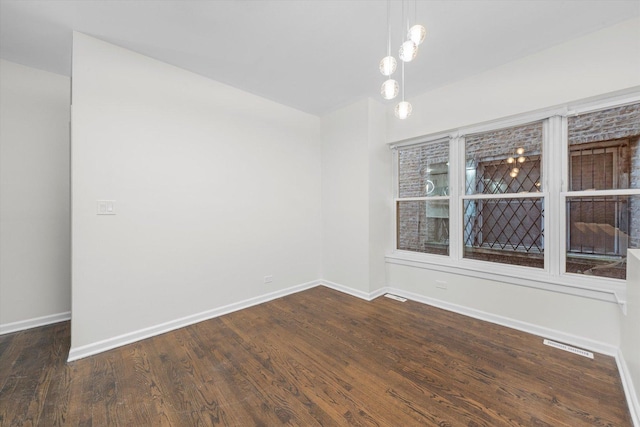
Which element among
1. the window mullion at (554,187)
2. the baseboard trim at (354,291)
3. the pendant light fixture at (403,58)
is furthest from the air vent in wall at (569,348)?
the pendant light fixture at (403,58)

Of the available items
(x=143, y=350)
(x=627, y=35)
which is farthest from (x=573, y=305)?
(x=143, y=350)

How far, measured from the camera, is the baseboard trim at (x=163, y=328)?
2.06 m

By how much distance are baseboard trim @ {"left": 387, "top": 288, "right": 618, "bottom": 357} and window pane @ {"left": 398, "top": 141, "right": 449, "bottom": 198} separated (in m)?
1.34

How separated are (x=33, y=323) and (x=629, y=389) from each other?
16.2 feet

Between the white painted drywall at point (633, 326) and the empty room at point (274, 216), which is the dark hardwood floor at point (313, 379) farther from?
the white painted drywall at point (633, 326)

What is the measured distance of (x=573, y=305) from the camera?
2.19 m

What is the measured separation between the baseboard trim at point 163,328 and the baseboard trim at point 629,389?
9.94 feet

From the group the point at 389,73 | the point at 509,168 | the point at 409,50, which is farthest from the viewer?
the point at 509,168

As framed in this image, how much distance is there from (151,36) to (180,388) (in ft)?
9.02

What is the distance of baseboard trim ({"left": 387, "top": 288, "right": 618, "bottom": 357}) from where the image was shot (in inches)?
81.1

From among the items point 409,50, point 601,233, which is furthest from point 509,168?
point 409,50

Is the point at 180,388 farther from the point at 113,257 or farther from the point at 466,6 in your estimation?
the point at 466,6

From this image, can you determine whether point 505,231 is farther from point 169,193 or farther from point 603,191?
point 169,193

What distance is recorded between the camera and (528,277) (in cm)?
241
